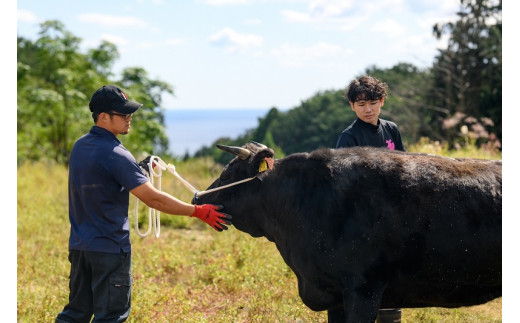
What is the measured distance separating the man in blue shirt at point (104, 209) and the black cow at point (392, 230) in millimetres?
913

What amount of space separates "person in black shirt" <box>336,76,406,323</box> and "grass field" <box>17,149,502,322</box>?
140 centimetres

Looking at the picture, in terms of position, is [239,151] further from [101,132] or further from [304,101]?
[304,101]

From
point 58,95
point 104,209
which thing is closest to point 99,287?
point 104,209

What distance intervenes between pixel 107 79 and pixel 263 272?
1437cm

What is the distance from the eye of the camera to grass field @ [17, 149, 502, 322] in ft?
20.5

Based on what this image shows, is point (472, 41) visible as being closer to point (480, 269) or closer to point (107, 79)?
point (107, 79)

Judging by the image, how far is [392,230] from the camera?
4.36 meters

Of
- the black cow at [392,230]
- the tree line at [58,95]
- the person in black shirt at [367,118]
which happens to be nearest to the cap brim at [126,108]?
the black cow at [392,230]

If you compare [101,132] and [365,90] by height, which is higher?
[365,90]

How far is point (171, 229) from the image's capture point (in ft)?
37.5

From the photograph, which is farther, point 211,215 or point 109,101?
point 211,215

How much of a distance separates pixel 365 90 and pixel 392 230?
55.3 inches

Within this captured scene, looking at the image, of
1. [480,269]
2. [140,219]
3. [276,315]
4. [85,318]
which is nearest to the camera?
[480,269]

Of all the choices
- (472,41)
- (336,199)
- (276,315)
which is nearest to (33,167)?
(276,315)
